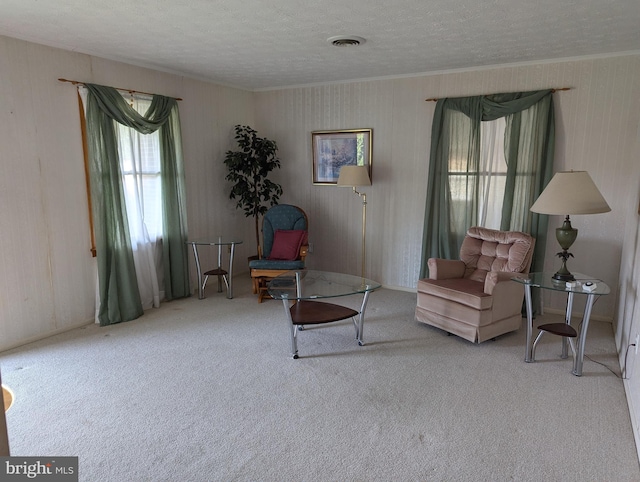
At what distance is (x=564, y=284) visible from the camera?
126 inches

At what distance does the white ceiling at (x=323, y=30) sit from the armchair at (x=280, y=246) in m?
1.68

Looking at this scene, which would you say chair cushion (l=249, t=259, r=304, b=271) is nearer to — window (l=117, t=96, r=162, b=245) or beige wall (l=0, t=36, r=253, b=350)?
window (l=117, t=96, r=162, b=245)

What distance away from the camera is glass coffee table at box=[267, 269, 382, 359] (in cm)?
341

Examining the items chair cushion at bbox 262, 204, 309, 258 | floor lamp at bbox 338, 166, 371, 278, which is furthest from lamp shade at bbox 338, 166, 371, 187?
chair cushion at bbox 262, 204, 309, 258

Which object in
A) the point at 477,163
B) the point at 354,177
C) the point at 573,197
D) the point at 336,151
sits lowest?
the point at 573,197

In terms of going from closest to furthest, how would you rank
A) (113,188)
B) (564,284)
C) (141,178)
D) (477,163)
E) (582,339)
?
(582,339), (564,284), (113,188), (141,178), (477,163)

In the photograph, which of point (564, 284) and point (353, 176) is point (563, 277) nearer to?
point (564, 284)

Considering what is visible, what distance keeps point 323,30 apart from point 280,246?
8.20ft

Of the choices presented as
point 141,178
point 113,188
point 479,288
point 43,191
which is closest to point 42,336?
point 43,191

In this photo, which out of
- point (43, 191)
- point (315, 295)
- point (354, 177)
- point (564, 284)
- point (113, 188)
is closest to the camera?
point (564, 284)

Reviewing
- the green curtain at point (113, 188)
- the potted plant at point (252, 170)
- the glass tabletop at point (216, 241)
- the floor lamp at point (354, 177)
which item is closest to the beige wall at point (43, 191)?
the green curtain at point (113, 188)

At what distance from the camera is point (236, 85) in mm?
5543

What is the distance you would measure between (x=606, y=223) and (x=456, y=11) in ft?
8.49

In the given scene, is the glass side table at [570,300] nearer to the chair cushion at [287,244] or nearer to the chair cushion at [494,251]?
the chair cushion at [494,251]
